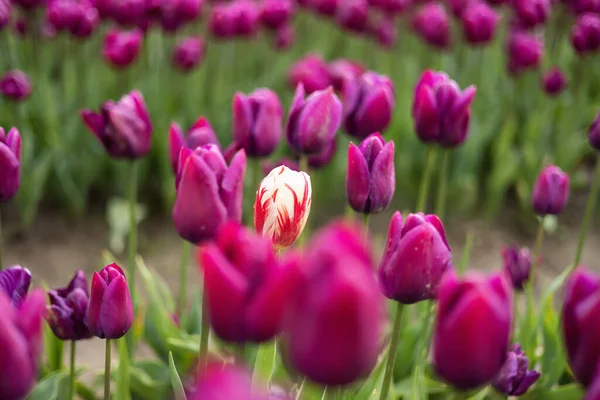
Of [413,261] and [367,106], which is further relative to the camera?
[367,106]

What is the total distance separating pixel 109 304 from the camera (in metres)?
0.97

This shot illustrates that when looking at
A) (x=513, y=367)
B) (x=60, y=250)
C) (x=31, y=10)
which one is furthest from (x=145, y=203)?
(x=513, y=367)

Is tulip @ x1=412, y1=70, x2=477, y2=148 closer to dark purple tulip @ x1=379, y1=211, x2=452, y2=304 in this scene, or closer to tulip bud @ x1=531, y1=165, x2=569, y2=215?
tulip bud @ x1=531, y1=165, x2=569, y2=215

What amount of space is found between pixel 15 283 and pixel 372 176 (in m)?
0.54

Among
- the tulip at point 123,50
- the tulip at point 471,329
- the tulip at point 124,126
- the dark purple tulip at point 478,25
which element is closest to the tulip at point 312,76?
the tulip at point 123,50

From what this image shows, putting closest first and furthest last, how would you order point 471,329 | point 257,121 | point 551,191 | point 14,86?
point 471,329 < point 257,121 < point 551,191 < point 14,86

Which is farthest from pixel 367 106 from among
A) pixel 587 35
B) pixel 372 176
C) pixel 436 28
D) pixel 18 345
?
pixel 436 28

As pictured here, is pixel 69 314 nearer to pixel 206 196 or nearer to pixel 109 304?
pixel 109 304

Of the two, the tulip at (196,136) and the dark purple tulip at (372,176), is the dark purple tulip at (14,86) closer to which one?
the tulip at (196,136)

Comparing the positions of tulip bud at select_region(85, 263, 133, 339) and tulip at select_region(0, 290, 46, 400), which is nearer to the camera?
tulip at select_region(0, 290, 46, 400)

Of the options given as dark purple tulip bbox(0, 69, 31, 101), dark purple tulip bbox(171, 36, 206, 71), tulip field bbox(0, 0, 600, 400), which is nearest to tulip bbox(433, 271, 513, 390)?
tulip field bbox(0, 0, 600, 400)

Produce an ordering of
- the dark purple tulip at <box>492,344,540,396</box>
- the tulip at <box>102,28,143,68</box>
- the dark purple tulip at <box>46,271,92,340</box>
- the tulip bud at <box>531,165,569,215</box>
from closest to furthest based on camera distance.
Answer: the dark purple tulip at <box>46,271,92,340</box>, the dark purple tulip at <box>492,344,540,396</box>, the tulip bud at <box>531,165,569,215</box>, the tulip at <box>102,28,143,68</box>

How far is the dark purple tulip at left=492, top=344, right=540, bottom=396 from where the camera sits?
3.89 feet

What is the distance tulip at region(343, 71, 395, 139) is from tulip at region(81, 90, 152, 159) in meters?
0.40
